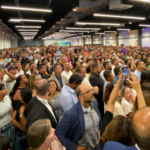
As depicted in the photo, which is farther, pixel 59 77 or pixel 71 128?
pixel 59 77

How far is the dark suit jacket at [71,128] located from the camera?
68.1 inches

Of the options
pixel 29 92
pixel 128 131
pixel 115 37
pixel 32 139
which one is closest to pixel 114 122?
pixel 128 131

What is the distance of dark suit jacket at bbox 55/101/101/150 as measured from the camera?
1.73m

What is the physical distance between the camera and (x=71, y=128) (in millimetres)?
1766

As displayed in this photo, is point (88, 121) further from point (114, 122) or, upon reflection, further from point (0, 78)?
point (0, 78)

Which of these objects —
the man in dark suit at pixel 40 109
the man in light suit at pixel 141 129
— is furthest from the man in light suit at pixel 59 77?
the man in light suit at pixel 141 129

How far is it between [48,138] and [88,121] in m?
0.63

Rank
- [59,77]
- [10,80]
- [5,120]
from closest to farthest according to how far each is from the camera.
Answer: [5,120] < [59,77] < [10,80]

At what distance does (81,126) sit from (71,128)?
12 cm

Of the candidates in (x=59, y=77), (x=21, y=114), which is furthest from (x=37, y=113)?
(x=59, y=77)

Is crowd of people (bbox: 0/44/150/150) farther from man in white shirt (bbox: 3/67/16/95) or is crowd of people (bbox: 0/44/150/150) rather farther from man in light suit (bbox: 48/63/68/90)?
man in white shirt (bbox: 3/67/16/95)

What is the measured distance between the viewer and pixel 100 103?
12.4 feet

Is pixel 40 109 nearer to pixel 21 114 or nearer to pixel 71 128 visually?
pixel 71 128

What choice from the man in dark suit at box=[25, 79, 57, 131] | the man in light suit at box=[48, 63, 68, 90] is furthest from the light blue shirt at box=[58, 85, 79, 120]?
the man in light suit at box=[48, 63, 68, 90]
